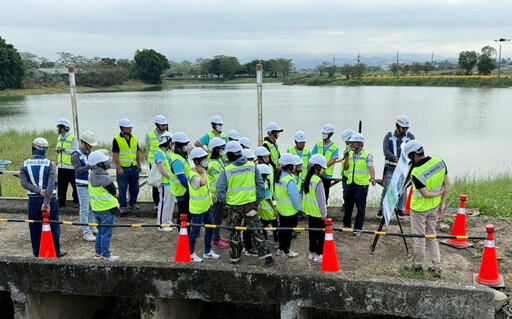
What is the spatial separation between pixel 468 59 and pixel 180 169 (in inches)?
2801

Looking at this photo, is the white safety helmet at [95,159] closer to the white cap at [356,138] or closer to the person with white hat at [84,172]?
the person with white hat at [84,172]

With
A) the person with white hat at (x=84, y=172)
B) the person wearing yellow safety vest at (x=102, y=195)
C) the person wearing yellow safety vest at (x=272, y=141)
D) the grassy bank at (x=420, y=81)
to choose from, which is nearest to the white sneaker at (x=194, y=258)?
the person wearing yellow safety vest at (x=102, y=195)

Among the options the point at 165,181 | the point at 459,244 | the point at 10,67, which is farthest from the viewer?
the point at 10,67

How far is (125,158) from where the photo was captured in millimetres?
7059

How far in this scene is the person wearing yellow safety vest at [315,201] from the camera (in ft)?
17.3

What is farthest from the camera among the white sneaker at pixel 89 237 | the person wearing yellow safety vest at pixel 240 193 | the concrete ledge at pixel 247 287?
the white sneaker at pixel 89 237

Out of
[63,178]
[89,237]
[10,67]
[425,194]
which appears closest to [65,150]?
[63,178]

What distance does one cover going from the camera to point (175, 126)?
24906 mm

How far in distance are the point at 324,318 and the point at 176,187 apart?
2.63 metres

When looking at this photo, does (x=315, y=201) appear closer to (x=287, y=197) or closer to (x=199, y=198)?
(x=287, y=197)

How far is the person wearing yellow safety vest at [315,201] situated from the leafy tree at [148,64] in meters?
73.7

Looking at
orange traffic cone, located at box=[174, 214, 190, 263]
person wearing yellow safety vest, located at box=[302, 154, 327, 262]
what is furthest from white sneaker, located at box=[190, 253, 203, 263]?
person wearing yellow safety vest, located at box=[302, 154, 327, 262]

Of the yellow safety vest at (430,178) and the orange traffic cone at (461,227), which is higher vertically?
the yellow safety vest at (430,178)

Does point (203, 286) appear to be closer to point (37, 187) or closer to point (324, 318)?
point (324, 318)
